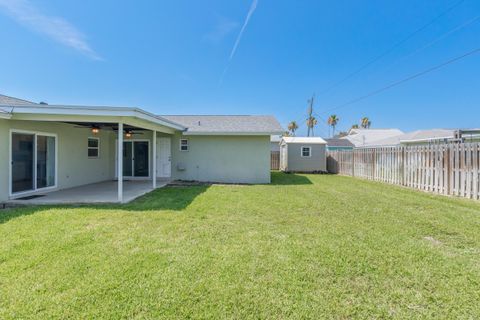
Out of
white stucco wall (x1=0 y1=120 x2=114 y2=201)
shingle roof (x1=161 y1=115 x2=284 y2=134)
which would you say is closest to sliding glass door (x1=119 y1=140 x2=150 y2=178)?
white stucco wall (x1=0 y1=120 x2=114 y2=201)

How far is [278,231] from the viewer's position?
457cm

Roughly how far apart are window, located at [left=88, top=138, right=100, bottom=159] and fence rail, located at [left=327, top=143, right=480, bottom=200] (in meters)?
14.0

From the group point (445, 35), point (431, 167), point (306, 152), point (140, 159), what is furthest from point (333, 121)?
point (140, 159)

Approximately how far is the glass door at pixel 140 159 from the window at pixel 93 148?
176 centimetres

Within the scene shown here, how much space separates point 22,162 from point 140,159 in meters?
5.26

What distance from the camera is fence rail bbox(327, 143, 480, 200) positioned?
285 inches

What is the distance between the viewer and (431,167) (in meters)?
8.71

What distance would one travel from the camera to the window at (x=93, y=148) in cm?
1069

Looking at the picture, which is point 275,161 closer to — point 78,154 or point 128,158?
point 128,158

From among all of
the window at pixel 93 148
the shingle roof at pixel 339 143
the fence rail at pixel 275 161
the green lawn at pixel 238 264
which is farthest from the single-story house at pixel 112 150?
the shingle roof at pixel 339 143

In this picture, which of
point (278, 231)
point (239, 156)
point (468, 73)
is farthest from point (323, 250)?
point (468, 73)

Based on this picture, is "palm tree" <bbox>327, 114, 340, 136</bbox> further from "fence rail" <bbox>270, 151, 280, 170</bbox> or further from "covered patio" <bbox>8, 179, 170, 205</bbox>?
"covered patio" <bbox>8, 179, 170, 205</bbox>

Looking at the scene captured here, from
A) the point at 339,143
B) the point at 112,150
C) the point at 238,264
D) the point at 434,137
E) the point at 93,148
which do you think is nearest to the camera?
the point at 238,264

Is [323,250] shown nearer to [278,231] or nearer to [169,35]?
[278,231]
